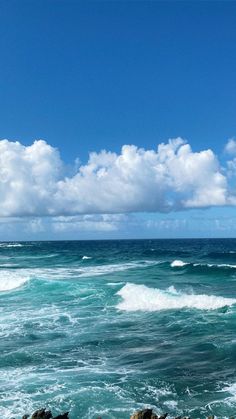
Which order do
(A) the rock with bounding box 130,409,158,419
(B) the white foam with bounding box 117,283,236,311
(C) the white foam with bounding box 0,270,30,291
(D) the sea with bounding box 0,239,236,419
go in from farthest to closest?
(C) the white foam with bounding box 0,270,30,291 < (B) the white foam with bounding box 117,283,236,311 < (D) the sea with bounding box 0,239,236,419 < (A) the rock with bounding box 130,409,158,419

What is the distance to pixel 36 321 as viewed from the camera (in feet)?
85.5

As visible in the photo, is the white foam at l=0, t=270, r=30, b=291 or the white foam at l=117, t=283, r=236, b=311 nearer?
the white foam at l=117, t=283, r=236, b=311

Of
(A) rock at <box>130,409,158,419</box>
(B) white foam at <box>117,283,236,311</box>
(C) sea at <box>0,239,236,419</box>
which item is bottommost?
(C) sea at <box>0,239,236,419</box>

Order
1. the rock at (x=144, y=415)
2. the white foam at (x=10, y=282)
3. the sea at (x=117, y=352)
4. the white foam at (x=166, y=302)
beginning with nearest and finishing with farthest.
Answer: the rock at (x=144, y=415), the sea at (x=117, y=352), the white foam at (x=166, y=302), the white foam at (x=10, y=282)

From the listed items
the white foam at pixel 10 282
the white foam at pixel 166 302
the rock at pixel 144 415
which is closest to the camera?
the rock at pixel 144 415

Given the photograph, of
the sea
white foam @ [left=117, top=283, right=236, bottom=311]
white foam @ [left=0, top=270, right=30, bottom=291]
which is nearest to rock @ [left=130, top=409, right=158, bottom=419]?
the sea

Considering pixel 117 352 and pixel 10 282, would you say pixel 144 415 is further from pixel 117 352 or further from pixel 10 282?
pixel 10 282

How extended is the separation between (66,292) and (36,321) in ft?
37.3

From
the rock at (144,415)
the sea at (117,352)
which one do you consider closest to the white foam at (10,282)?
the sea at (117,352)

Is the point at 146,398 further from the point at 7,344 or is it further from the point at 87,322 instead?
the point at 87,322

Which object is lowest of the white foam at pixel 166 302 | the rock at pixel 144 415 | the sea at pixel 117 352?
the sea at pixel 117 352

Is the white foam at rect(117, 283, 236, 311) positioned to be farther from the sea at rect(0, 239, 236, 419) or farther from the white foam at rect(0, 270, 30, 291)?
the white foam at rect(0, 270, 30, 291)

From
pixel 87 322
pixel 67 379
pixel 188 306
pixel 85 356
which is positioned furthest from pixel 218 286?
pixel 67 379

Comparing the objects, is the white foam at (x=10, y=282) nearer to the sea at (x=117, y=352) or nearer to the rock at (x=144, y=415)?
the sea at (x=117, y=352)
